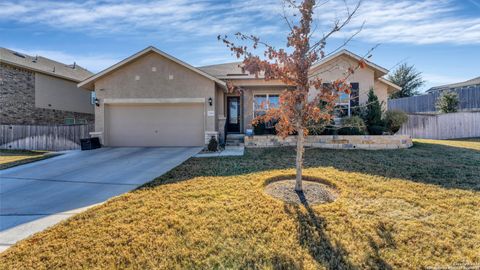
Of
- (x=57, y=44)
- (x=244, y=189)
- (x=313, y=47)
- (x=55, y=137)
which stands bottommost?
(x=244, y=189)

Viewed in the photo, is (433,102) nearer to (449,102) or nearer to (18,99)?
(449,102)

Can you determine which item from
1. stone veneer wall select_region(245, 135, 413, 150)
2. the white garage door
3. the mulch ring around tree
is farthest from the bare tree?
the white garage door

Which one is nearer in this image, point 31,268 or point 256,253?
point 31,268

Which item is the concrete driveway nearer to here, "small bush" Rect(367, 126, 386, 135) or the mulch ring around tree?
the mulch ring around tree

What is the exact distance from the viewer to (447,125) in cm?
1692

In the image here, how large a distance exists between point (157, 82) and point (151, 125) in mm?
2330

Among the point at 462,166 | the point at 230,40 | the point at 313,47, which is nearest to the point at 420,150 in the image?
the point at 462,166

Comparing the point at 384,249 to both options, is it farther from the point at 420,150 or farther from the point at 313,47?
the point at 420,150

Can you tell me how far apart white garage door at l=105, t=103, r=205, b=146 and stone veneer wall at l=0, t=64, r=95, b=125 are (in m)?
7.34

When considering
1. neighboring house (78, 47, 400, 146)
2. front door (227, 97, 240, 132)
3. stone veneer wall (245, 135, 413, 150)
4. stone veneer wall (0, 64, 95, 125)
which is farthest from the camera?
stone veneer wall (0, 64, 95, 125)

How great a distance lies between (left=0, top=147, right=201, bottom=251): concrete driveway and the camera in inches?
168

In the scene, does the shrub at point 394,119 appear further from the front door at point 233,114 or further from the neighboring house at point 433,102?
the neighboring house at point 433,102

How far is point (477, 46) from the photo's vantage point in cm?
1572

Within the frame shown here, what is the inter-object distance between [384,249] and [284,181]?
3050 mm
